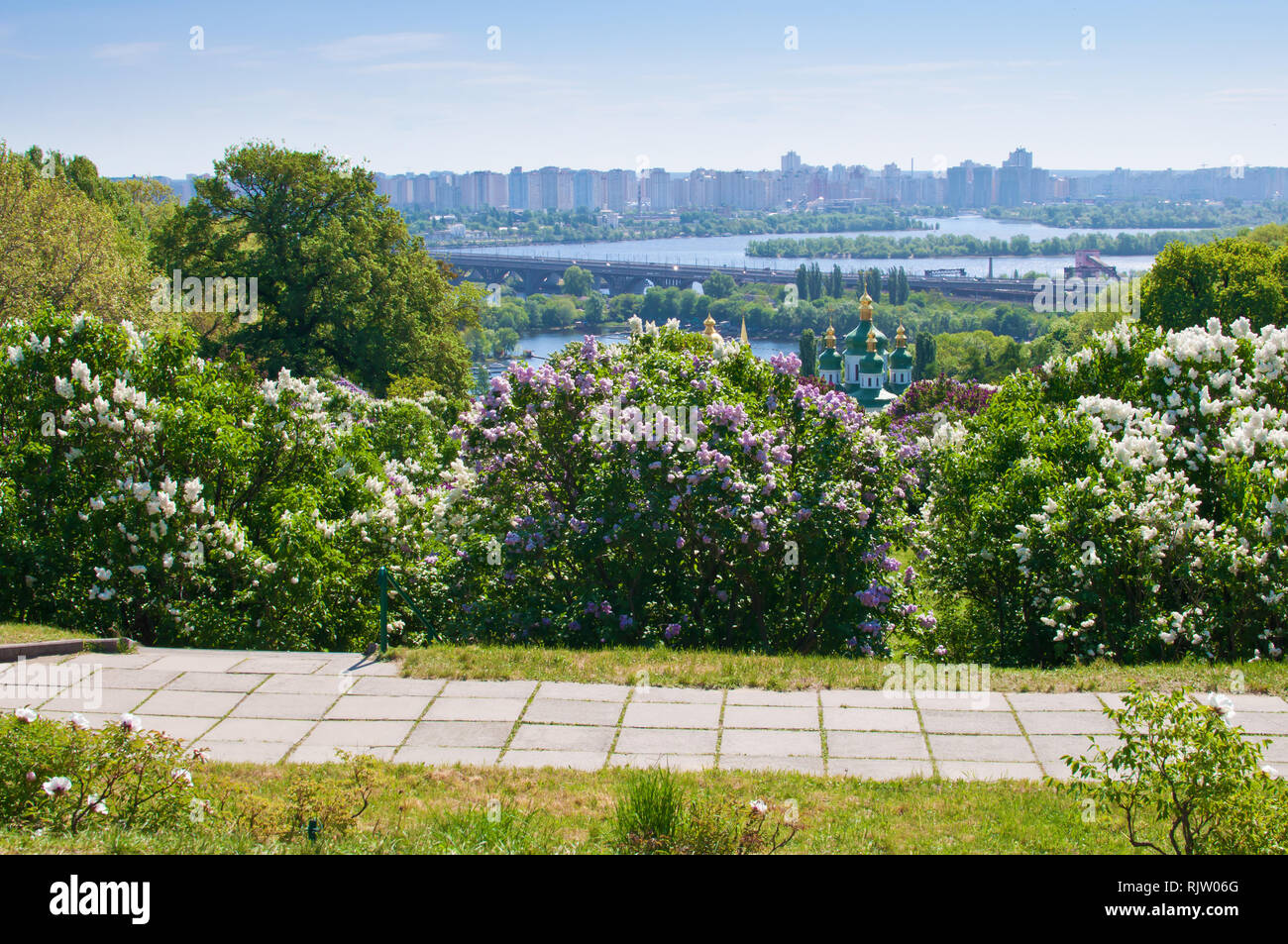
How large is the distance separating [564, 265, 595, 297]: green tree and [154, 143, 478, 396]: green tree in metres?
141

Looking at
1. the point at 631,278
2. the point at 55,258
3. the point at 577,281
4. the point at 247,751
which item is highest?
the point at 631,278

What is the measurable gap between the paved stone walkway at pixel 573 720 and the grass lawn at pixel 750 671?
0.19 metres

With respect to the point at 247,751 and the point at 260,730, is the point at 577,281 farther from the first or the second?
the point at 247,751

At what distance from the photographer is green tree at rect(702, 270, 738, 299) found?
17750 centimetres

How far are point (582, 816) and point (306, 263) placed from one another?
30196mm

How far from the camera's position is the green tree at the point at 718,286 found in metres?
178

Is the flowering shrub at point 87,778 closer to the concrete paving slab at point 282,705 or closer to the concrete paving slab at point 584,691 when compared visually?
→ the concrete paving slab at point 282,705

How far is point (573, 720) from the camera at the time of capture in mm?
9906

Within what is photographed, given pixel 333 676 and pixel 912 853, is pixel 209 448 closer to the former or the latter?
pixel 333 676

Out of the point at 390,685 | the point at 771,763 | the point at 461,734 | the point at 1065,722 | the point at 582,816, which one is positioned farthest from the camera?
the point at 390,685

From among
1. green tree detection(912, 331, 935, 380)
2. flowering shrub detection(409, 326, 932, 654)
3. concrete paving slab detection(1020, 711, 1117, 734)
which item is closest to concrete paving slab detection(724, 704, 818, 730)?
concrete paving slab detection(1020, 711, 1117, 734)

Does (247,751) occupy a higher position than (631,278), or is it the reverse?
(631,278)

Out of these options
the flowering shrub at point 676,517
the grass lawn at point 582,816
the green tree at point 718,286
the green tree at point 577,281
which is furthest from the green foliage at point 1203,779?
the green tree at point 577,281

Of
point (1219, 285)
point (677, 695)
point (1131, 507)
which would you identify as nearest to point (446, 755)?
point (677, 695)
